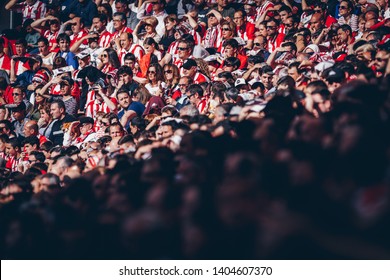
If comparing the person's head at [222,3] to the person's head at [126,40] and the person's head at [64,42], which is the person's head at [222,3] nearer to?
the person's head at [126,40]

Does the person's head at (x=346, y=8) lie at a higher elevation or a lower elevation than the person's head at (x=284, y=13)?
lower

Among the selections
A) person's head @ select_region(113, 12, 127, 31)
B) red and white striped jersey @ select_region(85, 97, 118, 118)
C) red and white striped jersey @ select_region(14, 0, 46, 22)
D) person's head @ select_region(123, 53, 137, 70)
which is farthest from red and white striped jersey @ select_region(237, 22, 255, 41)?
red and white striped jersey @ select_region(14, 0, 46, 22)

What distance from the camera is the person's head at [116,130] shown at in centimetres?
784

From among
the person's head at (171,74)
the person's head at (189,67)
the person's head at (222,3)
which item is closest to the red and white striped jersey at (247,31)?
the person's head at (222,3)

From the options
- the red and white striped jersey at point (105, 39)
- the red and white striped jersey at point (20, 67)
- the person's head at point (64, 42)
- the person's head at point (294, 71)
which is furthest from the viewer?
the red and white striped jersey at point (20, 67)

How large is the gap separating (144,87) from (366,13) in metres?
2.79

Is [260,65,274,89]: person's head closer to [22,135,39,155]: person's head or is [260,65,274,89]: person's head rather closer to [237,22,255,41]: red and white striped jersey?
[237,22,255,41]: red and white striped jersey

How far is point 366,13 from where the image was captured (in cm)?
758

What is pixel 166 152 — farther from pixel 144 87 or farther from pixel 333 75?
pixel 144 87

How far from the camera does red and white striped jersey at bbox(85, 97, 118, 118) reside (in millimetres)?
8938

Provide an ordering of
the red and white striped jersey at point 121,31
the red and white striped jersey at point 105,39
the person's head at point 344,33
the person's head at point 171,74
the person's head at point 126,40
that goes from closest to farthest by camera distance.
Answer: the person's head at point 344,33 → the person's head at point 171,74 → the person's head at point 126,40 → the red and white striped jersey at point 121,31 → the red and white striped jersey at point 105,39

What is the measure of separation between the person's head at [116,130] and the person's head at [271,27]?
2.20m

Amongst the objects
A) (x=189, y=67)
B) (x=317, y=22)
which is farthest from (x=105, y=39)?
(x=317, y=22)

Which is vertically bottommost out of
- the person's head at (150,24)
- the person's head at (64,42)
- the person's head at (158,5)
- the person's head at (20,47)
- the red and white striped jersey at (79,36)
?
the person's head at (150,24)
